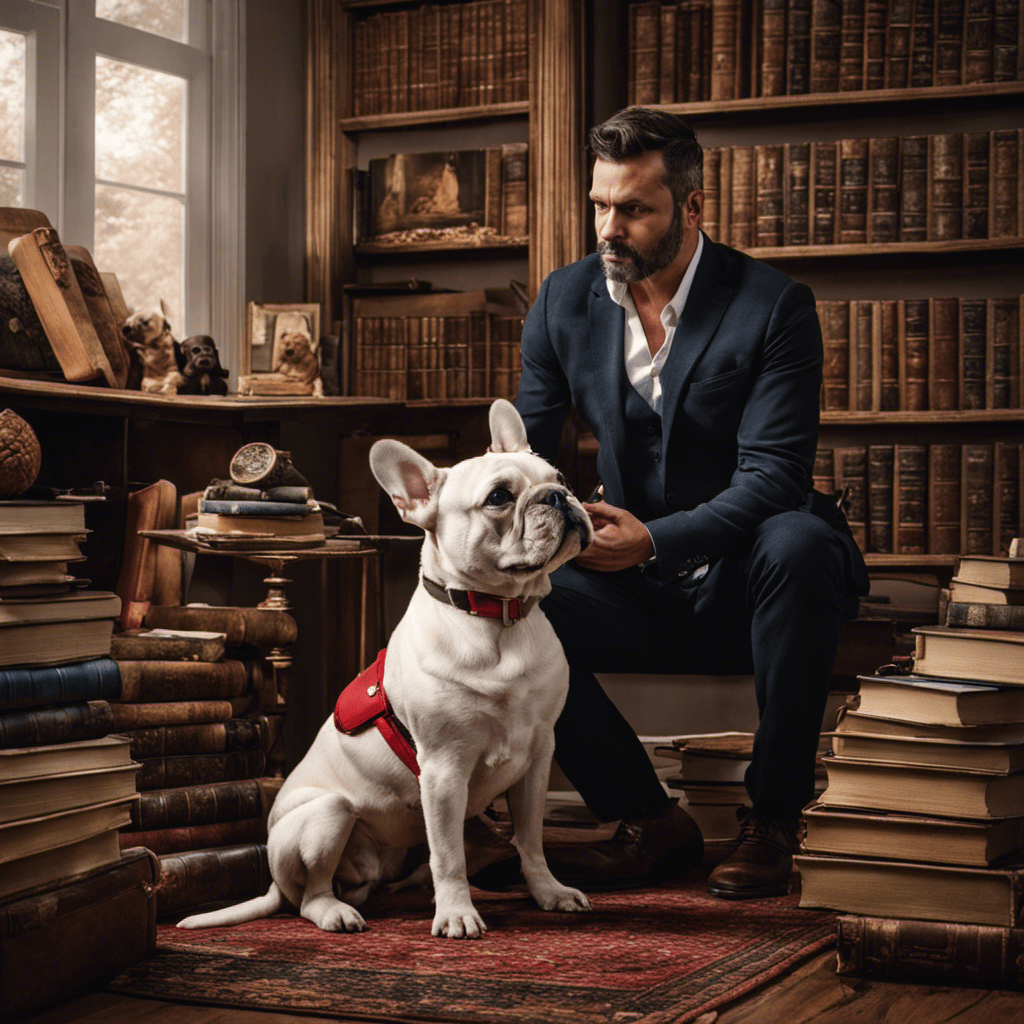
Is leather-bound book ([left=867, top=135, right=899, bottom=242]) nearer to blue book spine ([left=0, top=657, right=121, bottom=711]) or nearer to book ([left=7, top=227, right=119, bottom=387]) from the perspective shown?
book ([left=7, top=227, right=119, bottom=387])

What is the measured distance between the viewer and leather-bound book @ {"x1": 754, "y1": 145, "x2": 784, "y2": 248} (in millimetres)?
3115

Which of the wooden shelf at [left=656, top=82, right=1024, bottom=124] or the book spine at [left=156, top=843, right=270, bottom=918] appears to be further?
the wooden shelf at [left=656, top=82, right=1024, bottom=124]

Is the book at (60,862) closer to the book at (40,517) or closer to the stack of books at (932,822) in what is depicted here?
the book at (40,517)

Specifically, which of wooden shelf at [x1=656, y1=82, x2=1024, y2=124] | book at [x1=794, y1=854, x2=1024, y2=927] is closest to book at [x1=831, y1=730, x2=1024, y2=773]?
book at [x1=794, y1=854, x2=1024, y2=927]

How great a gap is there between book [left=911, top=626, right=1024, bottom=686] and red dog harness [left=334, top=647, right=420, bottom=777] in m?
0.68

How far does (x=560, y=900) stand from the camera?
1.74m

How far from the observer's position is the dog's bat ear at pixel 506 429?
1758 millimetres

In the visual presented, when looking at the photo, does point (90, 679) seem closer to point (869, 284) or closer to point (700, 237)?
point (700, 237)

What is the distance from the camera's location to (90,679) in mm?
1558

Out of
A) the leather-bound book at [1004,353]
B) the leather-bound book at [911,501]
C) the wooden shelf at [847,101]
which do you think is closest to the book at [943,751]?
the leather-bound book at [911,501]

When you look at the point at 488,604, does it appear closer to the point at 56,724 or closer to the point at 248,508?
the point at 56,724

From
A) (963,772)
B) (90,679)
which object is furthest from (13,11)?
(963,772)

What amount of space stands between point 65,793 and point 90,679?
15 cm

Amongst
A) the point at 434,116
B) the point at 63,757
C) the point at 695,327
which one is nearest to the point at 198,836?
the point at 63,757
